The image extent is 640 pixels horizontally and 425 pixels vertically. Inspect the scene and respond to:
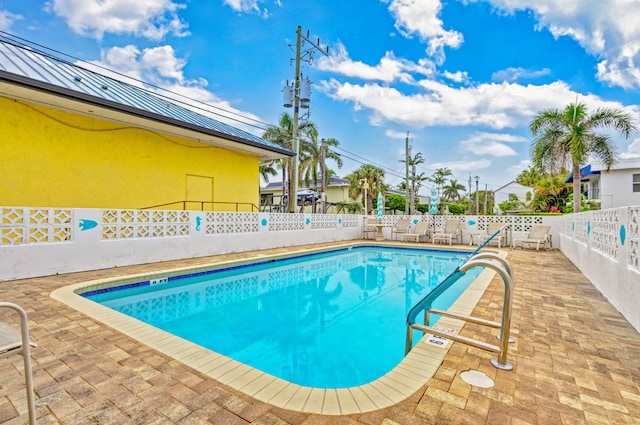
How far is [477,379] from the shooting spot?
243 cm

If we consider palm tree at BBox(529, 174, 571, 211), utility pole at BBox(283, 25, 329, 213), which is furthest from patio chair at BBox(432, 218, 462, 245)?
palm tree at BBox(529, 174, 571, 211)

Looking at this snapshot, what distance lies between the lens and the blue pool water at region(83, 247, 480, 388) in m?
3.61

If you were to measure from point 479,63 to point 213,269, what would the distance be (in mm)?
16068

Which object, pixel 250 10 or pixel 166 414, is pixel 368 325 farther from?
pixel 250 10

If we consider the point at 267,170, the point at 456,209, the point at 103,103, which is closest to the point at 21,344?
the point at 103,103

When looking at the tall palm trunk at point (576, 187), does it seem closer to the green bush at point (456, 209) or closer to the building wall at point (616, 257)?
the building wall at point (616, 257)

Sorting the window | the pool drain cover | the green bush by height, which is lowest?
the pool drain cover

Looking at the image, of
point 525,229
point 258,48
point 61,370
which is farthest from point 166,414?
point 258,48

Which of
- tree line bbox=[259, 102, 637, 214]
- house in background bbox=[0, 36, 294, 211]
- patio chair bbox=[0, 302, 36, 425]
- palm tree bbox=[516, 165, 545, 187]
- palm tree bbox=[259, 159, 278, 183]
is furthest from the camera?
palm tree bbox=[516, 165, 545, 187]

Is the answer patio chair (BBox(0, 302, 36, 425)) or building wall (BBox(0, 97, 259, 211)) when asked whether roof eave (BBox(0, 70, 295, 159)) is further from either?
patio chair (BBox(0, 302, 36, 425))

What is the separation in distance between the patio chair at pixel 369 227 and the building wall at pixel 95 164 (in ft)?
25.0

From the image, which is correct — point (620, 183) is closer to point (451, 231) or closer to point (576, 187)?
point (576, 187)

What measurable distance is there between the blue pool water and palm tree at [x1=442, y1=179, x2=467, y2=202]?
49.0 metres

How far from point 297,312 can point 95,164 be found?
835cm
